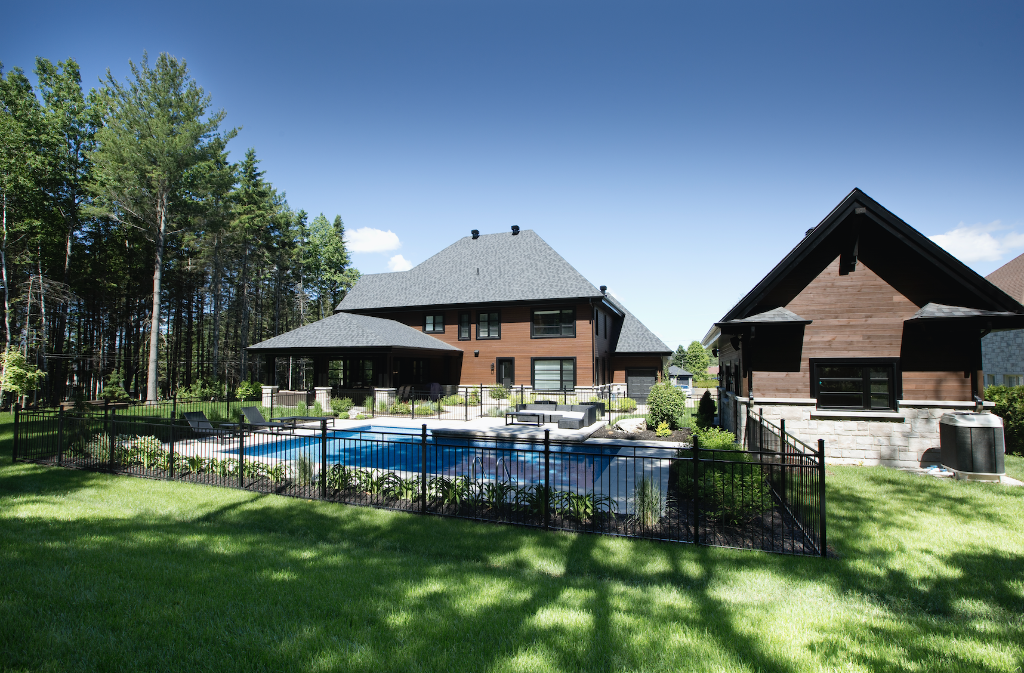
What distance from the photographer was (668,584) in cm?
492

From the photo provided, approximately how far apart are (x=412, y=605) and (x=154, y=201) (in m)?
33.8

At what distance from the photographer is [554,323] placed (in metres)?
27.8

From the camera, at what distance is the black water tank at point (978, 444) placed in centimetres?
940

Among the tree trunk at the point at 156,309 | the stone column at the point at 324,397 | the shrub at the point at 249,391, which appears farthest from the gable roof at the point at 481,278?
the tree trunk at the point at 156,309

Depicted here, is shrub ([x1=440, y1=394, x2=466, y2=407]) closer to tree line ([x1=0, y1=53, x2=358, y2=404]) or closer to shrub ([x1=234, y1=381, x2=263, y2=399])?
shrub ([x1=234, y1=381, x2=263, y2=399])

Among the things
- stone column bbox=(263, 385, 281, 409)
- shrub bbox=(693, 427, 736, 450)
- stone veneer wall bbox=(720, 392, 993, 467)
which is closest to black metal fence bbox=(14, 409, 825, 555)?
shrub bbox=(693, 427, 736, 450)

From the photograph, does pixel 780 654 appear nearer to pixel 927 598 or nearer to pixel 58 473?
pixel 927 598

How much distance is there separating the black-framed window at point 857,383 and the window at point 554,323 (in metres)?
16.1

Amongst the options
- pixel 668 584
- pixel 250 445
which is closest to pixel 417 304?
pixel 250 445

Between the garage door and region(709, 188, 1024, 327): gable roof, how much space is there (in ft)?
66.9

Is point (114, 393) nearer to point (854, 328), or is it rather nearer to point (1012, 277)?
point (854, 328)

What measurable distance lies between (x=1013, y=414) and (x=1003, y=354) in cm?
1305

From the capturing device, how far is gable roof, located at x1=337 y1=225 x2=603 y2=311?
28.3 metres

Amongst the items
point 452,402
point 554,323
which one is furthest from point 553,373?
point 452,402
